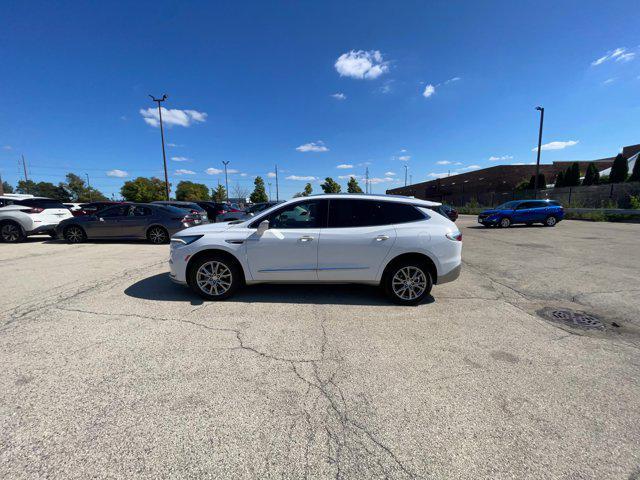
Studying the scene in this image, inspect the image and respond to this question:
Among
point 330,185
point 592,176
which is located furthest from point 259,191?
point 592,176

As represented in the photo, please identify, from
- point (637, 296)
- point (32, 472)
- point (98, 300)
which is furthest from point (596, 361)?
point (98, 300)

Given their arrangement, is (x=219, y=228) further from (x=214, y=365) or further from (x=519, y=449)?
(x=519, y=449)

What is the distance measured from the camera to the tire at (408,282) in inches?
172

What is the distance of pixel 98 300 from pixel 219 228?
2.11 metres

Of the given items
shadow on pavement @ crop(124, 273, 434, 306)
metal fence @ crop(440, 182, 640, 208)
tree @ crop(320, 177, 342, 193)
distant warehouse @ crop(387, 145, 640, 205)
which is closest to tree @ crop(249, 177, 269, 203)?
tree @ crop(320, 177, 342, 193)

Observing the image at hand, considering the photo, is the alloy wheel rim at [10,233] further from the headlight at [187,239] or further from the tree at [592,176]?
the tree at [592,176]

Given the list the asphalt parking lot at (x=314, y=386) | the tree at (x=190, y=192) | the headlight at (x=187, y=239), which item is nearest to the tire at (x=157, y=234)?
the asphalt parking lot at (x=314, y=386)

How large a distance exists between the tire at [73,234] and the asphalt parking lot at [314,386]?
6109mm

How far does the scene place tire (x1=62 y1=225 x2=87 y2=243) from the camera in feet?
32.2

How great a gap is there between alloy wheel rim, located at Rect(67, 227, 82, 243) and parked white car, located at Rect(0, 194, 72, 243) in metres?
1.07

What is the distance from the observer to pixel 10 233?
10047 mm

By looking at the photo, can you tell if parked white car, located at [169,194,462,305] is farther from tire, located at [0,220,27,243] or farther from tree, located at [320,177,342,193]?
tree, located at [320,177,342,193]

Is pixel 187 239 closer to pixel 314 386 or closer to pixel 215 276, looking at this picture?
pixel 215 276

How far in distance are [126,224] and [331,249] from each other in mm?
8713
